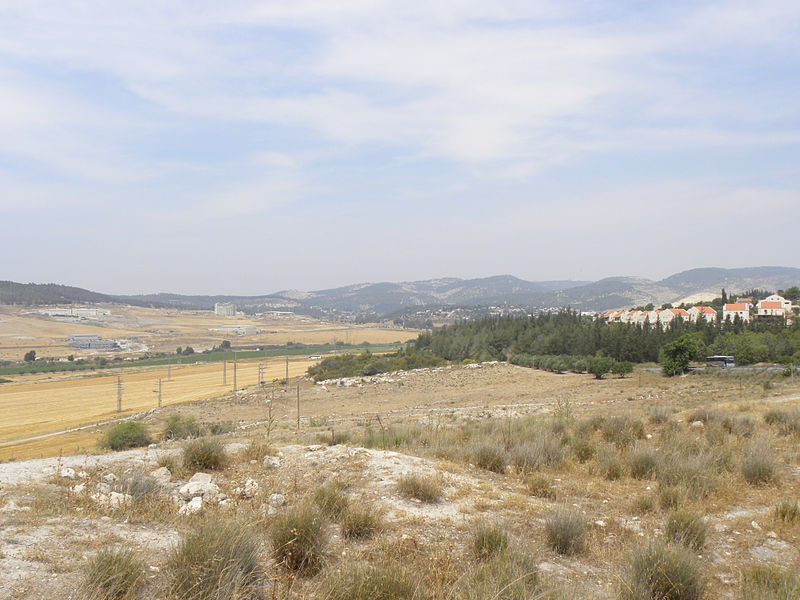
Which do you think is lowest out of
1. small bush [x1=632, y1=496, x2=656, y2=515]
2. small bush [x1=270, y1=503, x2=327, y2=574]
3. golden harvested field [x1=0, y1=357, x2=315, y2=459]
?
golden harvested field [x1=0, y1=357, x2=315, y2=459]

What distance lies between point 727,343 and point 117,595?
60223 millimetres

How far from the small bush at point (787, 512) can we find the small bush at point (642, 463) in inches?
72.1

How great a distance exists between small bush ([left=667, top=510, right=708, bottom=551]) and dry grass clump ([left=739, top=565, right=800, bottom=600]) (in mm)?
534

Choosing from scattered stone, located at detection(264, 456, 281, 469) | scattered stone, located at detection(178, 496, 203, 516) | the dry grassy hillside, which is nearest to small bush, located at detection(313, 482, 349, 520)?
the dry grassy hillside

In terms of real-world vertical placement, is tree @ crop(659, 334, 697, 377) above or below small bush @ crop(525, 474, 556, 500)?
below

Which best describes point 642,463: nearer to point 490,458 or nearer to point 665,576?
point 490,458

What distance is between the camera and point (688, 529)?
4.80m

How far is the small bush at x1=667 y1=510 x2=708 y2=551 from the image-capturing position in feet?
15.7

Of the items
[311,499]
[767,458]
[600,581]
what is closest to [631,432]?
[767,458]

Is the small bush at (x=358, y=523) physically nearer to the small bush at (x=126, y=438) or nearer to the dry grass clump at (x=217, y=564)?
the dry grass clump at (x=217, y=564)

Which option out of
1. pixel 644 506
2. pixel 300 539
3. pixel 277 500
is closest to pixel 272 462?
pixel 277 500

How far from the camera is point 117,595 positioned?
340 cm

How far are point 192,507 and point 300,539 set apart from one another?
208cm

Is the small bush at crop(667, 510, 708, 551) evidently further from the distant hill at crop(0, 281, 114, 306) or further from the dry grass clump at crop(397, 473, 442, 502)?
the distant hill at crop(0, 281, 114, 306)
